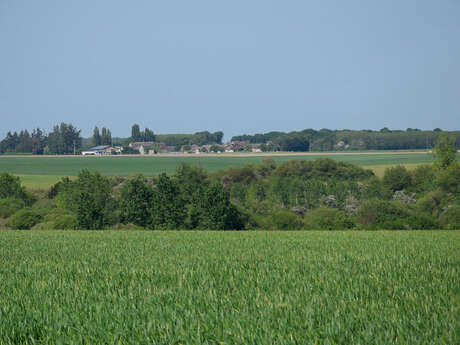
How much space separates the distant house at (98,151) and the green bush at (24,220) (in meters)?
135

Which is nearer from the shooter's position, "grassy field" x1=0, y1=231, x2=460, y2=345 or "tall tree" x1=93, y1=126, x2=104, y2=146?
"grassy field" x1=0, y1=231, x2=460, y2=345

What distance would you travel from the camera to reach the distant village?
184 m

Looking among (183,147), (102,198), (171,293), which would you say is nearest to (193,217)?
(102,198)

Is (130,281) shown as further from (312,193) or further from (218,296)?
(312,193)

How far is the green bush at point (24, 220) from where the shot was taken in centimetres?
4450

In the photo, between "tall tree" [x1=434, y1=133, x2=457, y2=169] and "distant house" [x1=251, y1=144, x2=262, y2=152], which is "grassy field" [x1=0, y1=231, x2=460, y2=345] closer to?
"tall tree" [x1=434, y1=133, x2=457, y2=169]

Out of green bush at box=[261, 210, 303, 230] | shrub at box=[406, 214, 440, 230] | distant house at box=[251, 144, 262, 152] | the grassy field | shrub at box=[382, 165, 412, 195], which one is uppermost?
distant house at box=[251, 144, 262, 152]

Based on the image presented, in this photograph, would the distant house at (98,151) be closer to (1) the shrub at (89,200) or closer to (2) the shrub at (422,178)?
(1) the shrub at (89,200)

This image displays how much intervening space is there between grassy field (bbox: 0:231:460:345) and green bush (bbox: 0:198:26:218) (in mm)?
42911

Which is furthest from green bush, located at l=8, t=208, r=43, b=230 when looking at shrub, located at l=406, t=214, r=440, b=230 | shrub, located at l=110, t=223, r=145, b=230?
shrub, located at l=406, t=214, r=440, b=230

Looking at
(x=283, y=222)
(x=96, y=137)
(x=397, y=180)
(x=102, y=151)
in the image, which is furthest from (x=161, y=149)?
(x=283, y=222)

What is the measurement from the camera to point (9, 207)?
174ft

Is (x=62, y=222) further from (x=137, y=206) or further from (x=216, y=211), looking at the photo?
(x=216, y=211)

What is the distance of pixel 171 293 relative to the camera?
832 centimetres
